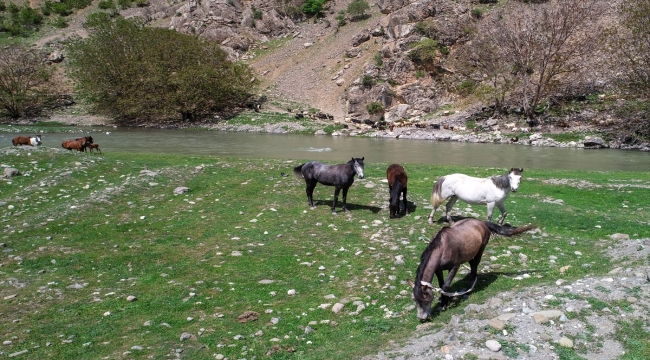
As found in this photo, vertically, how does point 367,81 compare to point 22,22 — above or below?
below

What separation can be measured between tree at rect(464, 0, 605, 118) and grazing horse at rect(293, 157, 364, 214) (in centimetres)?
3972

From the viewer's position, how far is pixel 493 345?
593cm

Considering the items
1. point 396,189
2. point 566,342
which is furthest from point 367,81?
point 566,342

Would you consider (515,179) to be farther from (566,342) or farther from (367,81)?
(367,81)

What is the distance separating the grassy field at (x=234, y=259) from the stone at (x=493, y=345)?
0.86 metres

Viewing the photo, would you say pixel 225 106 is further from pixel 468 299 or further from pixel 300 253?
pixel 468 299

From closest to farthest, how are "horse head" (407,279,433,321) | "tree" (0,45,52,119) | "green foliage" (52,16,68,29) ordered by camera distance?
"horse head" (407,279,433,321) → "tree" (0,45,52,119) → "green foliage" (52,16,68,29)

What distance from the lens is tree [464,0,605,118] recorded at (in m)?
45.0

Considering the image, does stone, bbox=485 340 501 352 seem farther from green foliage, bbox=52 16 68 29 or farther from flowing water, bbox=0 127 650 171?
green foliage, bbox=52 16 68 29

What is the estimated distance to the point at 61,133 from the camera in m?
50.1

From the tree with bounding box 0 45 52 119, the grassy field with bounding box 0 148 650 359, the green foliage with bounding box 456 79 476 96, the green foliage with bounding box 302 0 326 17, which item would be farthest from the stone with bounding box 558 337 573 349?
the green foliage with bounding box 302 0 326 17

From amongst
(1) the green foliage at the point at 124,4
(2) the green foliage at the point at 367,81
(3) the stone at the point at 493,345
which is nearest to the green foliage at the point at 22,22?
(1) the green foliage at the point at 124,4

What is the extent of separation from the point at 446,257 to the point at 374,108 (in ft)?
166

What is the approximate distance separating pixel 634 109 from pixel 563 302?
41662mm
